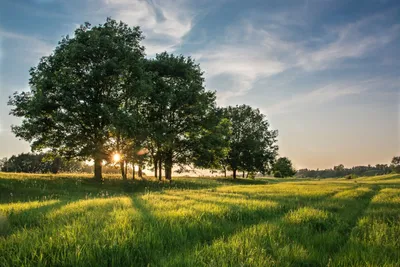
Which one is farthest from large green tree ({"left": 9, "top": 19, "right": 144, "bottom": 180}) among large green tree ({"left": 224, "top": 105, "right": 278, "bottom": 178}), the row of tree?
large green tree ({"left": 224, "top": 105, "right": 278, "bottom": 178})

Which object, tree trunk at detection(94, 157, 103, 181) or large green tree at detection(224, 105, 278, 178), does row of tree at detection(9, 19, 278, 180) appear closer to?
tree trunk at detection(94, 157, 103, 181)

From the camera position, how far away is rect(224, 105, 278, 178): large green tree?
2323 inches

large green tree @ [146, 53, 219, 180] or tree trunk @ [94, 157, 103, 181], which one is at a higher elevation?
large green tree @ [146, 53, 219, 180]

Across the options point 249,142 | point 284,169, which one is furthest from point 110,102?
point 284,169

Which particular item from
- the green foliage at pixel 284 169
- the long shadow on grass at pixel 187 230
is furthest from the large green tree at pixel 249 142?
the long shadow on grass at pixel 187 230

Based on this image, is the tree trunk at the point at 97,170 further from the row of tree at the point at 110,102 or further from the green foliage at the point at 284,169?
the green foliage at the point at 284,169

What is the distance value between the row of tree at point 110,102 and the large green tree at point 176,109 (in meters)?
0.11

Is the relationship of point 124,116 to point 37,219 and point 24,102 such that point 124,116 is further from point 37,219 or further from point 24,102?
point 37,219

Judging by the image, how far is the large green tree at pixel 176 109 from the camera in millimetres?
33297

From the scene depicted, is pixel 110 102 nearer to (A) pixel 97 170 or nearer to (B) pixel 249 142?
(A) pixel 97 170

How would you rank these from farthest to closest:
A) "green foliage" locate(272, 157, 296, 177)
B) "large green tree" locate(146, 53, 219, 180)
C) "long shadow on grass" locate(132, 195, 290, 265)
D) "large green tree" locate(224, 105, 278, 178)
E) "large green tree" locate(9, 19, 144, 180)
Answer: "green foliage" locate(272, 157, 296, 177) < "large green tree" locate(224, 105, 278, 178) < "large green tree" locate(146, 53, 219, 180) < "large green tree" locate(9, 19, 144, 180) < "long shadow on grass" locate(132, 195, 290, 265)

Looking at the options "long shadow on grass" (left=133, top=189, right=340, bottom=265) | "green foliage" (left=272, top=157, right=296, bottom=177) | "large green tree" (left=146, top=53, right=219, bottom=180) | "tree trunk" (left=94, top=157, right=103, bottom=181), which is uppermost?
"large green tree" (left=146, top=53, right=219, bottom=180)

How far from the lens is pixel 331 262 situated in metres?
4.39

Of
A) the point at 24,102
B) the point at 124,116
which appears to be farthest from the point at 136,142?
the point at 24,102
